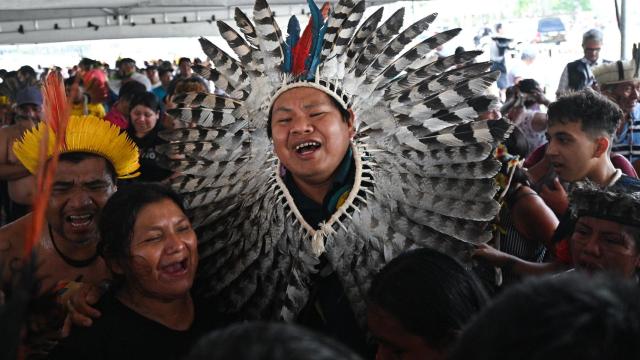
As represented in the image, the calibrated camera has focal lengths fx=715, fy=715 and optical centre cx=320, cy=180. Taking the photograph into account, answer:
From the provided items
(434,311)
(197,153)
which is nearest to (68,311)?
(197,153)

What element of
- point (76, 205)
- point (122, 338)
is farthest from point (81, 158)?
point (122, 338)

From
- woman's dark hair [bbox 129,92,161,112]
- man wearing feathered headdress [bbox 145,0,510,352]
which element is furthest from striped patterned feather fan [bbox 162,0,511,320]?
woman's dark hair [bbox 129,92,161,112]

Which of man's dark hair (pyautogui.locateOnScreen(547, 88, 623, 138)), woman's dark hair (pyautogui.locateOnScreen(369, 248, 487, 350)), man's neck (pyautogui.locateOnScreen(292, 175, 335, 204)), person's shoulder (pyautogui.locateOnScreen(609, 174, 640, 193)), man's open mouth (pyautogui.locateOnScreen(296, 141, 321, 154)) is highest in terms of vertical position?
man's dark hair (pyautogui.locateOnScreen(547, 88, 623, 138))

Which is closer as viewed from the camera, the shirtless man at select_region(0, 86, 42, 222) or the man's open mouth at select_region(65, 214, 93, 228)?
the man's open mouth at select_region(65, 214, 93, 228)

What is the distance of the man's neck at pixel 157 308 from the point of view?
1.86m

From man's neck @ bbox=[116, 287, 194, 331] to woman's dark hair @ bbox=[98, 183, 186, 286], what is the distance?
66mm

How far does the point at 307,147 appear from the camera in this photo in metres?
2.06

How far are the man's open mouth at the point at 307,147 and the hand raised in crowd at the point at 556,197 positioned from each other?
117 centimetres

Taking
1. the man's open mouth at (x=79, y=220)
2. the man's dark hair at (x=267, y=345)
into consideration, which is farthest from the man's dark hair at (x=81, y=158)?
the man's dark hair at (x=267, y=345)

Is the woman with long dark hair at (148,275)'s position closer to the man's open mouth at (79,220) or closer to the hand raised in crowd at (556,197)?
the man's open mouth at (79,220)

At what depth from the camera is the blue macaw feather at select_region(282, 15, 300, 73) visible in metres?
2.13

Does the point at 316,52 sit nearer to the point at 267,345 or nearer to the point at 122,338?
the point at 122,338

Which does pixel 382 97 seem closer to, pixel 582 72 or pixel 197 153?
pixel 197 153

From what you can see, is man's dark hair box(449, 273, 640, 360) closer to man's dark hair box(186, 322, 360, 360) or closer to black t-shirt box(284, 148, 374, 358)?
man's dark hair box(186, 322, 360, 360)
